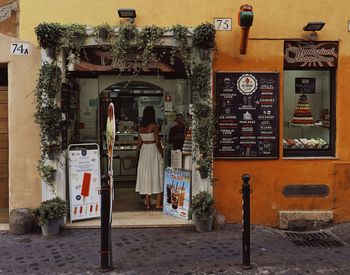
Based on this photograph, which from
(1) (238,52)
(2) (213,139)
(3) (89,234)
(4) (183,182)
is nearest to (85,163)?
(3) (89,234)

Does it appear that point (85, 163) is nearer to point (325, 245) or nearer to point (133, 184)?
point (133, 184)

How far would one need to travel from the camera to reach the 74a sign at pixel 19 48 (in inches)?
275

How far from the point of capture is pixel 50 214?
672 cm

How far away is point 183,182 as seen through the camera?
297 inches

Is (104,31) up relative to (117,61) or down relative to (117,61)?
up

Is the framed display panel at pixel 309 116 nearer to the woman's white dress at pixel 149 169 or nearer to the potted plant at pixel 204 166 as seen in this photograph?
the potted plant at pixel 204 166

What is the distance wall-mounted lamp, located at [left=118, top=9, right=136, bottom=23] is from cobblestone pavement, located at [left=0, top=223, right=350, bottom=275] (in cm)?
328

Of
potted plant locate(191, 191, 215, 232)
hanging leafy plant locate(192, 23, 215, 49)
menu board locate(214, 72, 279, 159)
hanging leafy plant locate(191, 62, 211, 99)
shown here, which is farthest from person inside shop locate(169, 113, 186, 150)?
hanging leafy plant locate(192, 23, 215, 49)

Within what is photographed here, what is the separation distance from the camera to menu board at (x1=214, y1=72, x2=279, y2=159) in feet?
24.0

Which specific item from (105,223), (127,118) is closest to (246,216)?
(105,223)

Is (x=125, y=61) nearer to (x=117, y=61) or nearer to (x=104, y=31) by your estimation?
(x=117, y=61)

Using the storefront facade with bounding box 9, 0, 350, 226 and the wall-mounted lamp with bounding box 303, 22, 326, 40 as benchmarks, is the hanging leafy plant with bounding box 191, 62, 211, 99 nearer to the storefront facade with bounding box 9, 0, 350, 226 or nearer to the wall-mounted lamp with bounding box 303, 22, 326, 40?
the storefront facade with bounding box 9, 0, 350, 226

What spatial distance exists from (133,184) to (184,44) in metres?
4.37

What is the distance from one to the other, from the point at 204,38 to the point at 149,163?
2531 millimetres
